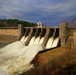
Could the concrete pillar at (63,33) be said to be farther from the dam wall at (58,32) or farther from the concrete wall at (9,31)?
the concrete wall at (9,31)

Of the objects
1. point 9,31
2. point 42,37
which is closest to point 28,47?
point 42,37

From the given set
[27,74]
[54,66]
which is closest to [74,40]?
[54,66]

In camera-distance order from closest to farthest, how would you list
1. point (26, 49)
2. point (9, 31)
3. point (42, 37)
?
point (26, 49) < point (42, 37) < point (9, 31)

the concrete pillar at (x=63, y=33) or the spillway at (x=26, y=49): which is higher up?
the concrete pillar at (x=63, y=33)

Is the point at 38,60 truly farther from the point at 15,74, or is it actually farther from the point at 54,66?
the point at 54,66

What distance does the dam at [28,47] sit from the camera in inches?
645

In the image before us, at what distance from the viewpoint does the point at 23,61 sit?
17641mm

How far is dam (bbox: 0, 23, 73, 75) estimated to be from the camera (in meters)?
16.4

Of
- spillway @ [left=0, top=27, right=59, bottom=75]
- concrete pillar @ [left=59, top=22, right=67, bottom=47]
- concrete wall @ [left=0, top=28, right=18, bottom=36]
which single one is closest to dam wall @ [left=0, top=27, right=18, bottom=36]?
concrete wall @ [left=0, top=28, right=18, bottom=36]

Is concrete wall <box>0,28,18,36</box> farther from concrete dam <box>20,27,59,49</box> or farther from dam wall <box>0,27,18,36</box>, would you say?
concrete dam <box>20,27,59,49</box>

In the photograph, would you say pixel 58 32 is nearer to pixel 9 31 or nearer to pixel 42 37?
pixel 42 37

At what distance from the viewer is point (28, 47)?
22.1 meters

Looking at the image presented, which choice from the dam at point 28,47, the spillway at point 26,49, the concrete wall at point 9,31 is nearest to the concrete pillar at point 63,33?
the dam at point 28,47

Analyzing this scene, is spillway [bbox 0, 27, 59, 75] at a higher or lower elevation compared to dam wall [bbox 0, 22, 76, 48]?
lower
